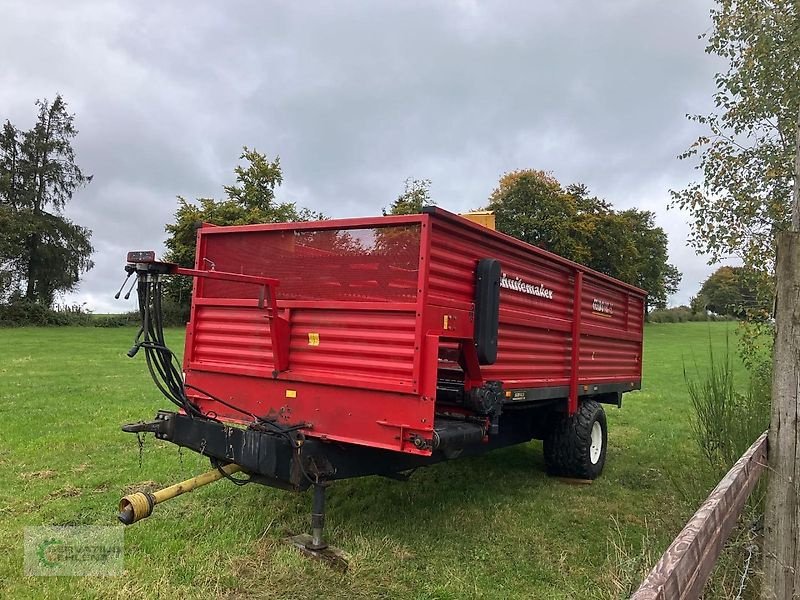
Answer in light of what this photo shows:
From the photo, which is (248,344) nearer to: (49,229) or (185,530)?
(185,530)

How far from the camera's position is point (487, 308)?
4254 millimetres

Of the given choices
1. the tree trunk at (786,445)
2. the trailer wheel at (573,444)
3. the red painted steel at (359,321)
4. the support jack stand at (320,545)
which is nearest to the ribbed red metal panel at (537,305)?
the red painted steel at (359,321)

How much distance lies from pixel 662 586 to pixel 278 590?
2.64 meters

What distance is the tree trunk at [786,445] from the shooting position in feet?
10.3

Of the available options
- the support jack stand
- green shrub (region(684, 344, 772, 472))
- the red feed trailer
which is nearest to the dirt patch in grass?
the red feed trailer

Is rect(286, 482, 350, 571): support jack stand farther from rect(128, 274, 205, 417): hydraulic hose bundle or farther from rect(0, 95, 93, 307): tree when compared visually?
rect(0, 95, 93, 307): tree

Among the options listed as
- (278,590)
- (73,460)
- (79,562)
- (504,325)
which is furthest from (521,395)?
(73,460)

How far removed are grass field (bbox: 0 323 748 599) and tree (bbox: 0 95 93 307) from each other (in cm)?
3375

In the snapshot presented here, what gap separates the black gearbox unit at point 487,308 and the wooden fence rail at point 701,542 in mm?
1618

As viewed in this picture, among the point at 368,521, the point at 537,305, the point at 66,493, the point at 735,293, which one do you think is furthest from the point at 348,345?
Answer: the point at 735,293

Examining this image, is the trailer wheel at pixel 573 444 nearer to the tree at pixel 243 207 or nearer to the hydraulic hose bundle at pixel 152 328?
the hydraulic hose bundle at pixel 152 328

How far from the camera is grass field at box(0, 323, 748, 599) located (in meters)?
3.81

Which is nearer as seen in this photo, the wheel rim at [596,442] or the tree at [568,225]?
the wheel rim at [596,442]

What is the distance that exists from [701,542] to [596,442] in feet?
15.8
